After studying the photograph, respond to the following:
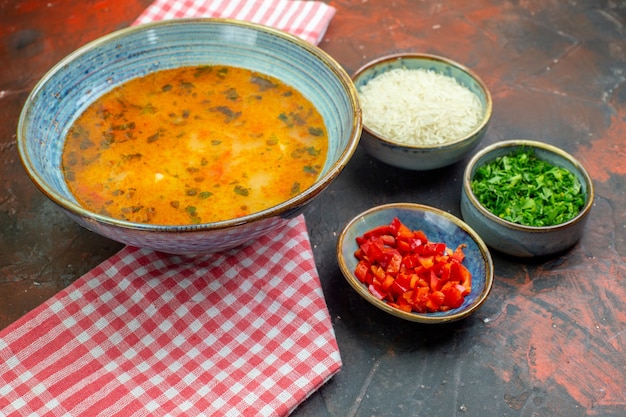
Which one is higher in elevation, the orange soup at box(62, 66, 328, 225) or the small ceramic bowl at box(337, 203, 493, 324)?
the orange soup at box(62, 66, 328, 225)

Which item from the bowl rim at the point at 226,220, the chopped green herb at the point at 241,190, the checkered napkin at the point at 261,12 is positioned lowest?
the checkered napkin at the point at 261,12

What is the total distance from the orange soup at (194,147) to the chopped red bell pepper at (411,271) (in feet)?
0.94

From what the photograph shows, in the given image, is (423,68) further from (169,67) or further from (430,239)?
(169,67)

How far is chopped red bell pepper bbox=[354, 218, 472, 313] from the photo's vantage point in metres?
2.06

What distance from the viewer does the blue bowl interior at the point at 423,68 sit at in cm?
273

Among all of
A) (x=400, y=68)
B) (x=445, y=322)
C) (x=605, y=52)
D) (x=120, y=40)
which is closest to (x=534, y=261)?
(x=445, y=322)

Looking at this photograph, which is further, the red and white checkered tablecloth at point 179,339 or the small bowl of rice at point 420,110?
the small bowl of rice at point 420,110

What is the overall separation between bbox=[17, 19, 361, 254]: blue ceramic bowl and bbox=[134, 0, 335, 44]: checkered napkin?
26.0 inches

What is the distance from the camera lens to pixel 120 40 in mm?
2400

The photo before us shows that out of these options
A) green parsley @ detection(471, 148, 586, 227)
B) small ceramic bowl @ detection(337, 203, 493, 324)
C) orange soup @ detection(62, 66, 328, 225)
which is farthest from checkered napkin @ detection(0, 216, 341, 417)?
green parsley @ detection(471, 148, 586, 227)

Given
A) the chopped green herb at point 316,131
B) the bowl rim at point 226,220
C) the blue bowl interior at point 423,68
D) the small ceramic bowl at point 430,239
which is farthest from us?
the blue bowl interior at point 423,68

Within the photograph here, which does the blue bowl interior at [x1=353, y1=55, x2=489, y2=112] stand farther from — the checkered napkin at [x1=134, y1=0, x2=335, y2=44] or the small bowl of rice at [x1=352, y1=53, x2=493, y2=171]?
the checkered napkin at [x1=134, y1=0, x2=335, y2=44]

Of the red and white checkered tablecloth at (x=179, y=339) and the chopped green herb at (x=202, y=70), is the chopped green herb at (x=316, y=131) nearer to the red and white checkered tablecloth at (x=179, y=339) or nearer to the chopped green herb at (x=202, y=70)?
the red and white checkered tablecloth at (x=179, y=339)

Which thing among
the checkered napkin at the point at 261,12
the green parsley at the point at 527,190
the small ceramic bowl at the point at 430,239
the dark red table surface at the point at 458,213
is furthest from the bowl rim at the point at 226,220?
the checkered napkin at the point at 261,12
